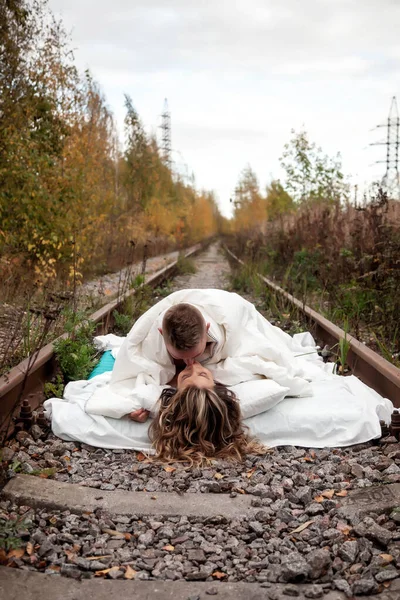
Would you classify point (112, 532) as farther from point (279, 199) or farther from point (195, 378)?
point (279, 199)

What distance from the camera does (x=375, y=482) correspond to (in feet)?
11.1

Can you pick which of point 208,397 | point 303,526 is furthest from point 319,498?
point 208,397

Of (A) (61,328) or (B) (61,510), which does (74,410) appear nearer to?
(B) (61,510)

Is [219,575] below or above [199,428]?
below

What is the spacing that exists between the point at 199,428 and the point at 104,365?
6.71 feet

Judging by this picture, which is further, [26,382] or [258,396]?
[26,382]

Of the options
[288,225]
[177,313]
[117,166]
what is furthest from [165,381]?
[117,166]

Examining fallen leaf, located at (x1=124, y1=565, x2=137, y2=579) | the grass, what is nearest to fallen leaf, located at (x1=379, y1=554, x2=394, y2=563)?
fallen leaf, located at (x1=124, y1=565, x2=137, y2=579)

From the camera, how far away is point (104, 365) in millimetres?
5734

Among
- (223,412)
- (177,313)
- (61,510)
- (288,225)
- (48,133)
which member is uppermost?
→ (48,133)

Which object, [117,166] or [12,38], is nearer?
[12,38]

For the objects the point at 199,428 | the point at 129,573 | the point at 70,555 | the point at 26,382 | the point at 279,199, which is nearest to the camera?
the point at 129,573

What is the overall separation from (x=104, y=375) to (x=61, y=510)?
230 cm

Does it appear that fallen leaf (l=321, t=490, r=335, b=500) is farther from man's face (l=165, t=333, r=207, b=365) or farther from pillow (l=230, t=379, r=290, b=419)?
man's face (l=165, t=333, r=207, b=365)
